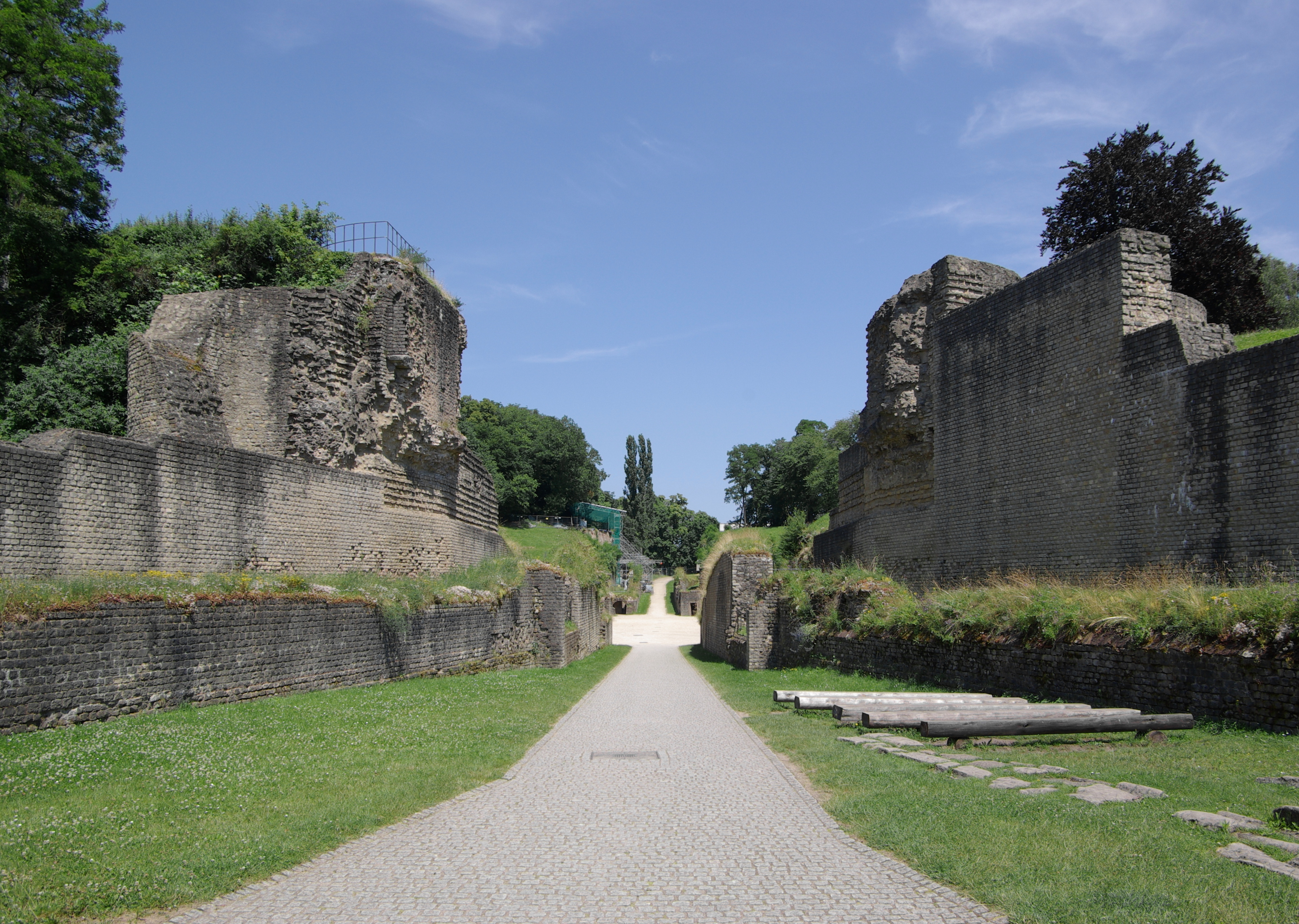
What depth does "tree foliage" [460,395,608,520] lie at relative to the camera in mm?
66750

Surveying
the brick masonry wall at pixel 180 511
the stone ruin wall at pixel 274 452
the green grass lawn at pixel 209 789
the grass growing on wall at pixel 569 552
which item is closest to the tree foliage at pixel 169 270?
the stone ruin wall at pixel 274 452

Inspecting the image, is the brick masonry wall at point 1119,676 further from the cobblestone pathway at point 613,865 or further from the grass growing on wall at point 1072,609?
the cobblestone pathway at point 613,865

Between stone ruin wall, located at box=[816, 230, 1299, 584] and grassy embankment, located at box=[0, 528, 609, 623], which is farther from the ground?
stone ruin wall, located at box=[816, 230, 1299, 584]

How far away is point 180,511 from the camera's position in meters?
13.9

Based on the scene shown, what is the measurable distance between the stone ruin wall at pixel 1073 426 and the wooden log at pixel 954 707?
15.7 feet

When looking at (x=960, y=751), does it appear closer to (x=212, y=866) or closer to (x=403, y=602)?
(x=212, y=866)

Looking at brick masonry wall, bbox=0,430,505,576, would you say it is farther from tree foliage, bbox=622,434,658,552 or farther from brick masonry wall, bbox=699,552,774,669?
tree foliage, bbox=622,434,658,552

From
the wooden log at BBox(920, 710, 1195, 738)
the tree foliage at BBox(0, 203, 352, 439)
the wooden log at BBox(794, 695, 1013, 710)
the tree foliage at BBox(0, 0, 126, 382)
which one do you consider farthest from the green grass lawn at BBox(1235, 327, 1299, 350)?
the tree foliage at BBox(0, 0, 126, 382)

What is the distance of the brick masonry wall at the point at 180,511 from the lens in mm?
11211

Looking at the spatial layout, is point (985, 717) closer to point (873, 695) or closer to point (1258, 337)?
point (873, 695)

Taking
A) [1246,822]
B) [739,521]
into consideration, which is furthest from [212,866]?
[739,521]

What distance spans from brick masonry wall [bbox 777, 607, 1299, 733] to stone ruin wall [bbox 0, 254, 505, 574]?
12.1m

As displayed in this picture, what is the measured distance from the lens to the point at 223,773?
6.79m

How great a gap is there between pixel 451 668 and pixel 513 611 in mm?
3755
